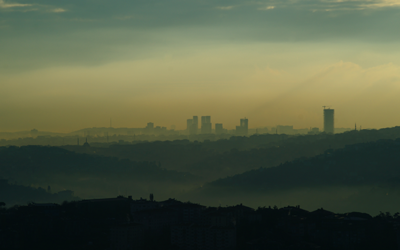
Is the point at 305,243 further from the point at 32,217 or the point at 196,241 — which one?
the point at 32,217

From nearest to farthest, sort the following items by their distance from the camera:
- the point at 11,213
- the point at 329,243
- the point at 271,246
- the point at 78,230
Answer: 1. the point at 271,246
2. the point at 329,243
3. the point at 78,230
4. the point at 11,213

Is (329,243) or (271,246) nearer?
(271,246)

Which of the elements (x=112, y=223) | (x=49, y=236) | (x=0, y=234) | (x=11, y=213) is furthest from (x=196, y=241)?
(x=11, y=213)

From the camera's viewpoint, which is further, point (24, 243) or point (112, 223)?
→ point (112, 223)

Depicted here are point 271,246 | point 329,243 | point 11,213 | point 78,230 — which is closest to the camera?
point 271,246

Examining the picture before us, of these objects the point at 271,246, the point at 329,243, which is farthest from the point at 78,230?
the point at 329,243

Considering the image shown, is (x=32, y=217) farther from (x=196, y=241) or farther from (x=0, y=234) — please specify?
(x=196, y=241)
